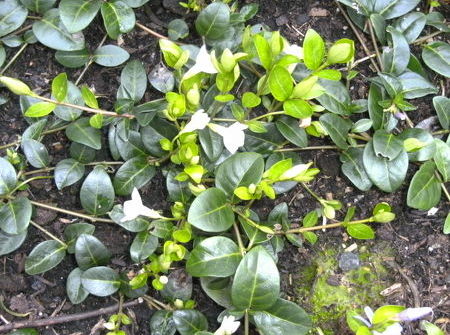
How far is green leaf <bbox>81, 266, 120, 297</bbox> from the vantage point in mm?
1620

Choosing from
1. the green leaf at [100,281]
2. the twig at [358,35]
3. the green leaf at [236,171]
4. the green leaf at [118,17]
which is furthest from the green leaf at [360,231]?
the green leaf at [118,17]

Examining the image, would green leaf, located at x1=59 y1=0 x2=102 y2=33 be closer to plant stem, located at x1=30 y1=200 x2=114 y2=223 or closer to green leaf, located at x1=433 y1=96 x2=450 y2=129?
Answer: plant stem, located at x1=30 y1=200 x2=114 y2=223

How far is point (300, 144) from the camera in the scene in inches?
67.4

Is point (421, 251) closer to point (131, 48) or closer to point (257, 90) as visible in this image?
point (257, 90)

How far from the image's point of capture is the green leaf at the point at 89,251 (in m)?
1.64

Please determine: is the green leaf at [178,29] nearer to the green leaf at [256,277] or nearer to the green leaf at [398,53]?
the green leaf at [398,53]

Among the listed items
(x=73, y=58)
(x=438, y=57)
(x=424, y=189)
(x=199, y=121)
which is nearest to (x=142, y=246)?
(x=199, y=121)

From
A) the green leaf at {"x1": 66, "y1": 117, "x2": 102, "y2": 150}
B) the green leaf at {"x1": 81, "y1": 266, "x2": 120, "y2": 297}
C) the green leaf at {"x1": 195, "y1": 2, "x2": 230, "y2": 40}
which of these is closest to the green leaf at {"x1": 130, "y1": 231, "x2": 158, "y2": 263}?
the green leaf at {"x1": 81, "y1": 266, "x2": 120, "y2": 297}

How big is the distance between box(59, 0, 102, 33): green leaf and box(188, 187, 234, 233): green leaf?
0.62 meters

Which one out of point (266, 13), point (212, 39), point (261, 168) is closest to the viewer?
point (261, 168)

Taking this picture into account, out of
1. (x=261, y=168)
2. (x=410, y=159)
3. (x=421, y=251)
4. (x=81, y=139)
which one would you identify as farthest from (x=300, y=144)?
(x=81, y=139)

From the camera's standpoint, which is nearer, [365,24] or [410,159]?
[410,159]

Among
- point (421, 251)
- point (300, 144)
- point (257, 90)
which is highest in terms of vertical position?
point (257, 90)

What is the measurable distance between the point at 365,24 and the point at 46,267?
1.28 metres
